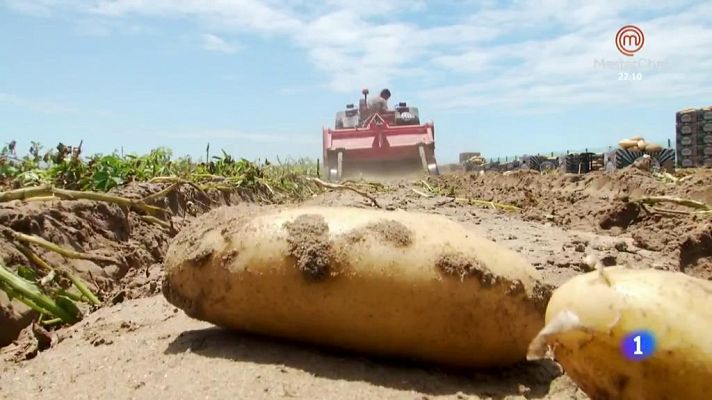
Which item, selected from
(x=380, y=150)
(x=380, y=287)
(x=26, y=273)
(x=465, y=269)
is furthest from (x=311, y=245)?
(x=380, y=150)

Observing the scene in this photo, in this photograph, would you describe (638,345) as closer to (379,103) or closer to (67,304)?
(67,304)

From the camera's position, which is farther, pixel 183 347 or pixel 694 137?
pixel 694 137

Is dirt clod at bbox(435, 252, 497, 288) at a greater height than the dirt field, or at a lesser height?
greater

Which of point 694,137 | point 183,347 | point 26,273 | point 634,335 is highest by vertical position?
point 694,137

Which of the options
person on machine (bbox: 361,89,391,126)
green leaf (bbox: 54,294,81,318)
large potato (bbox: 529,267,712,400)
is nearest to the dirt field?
green leaf (bbox: 54,294,81,318)

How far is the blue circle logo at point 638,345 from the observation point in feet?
4.75

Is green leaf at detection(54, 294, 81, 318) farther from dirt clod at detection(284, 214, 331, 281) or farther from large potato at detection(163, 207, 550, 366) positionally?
dirt clod at detection(284, 214, 331, 281)

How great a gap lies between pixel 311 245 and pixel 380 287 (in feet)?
0.89

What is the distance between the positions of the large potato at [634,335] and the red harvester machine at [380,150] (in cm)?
1406

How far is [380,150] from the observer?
53.3 ft

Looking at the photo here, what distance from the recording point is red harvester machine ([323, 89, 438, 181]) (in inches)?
629

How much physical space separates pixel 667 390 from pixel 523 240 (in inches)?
133

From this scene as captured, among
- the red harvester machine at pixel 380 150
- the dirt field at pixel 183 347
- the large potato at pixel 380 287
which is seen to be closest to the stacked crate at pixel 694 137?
the red harvester machine at pixel 380 150

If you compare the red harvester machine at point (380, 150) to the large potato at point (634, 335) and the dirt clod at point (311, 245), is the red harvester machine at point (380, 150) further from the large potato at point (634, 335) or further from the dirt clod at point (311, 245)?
the large potato at point (634, 335)
